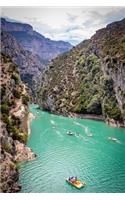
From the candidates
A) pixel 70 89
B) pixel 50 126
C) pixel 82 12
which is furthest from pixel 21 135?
pixel 70 89

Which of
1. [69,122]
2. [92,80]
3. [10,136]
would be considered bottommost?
[69,122]

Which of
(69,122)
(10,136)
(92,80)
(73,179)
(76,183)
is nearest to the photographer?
(76,183)

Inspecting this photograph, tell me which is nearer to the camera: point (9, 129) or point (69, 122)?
point (9, 129)

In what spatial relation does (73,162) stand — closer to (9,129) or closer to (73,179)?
(73,179)

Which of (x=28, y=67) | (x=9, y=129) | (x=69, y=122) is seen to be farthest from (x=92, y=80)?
(x=28, y=67)

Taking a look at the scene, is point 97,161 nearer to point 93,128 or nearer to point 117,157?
point 117,157

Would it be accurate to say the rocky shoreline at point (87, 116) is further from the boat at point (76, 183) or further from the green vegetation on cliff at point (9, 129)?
the boat at point (76, 183)

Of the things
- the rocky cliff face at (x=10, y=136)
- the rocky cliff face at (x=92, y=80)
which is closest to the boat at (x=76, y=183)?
the rocky cliff face at (x=10, y=136)
